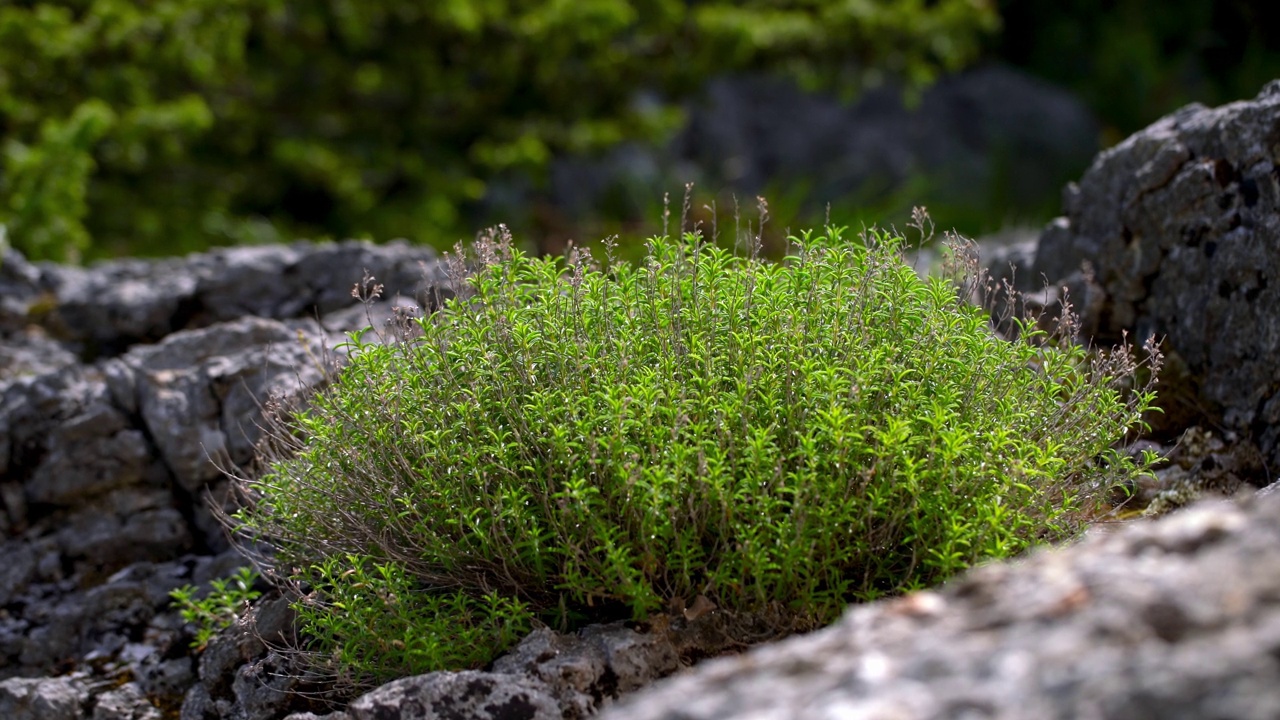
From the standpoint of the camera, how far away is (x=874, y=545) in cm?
330

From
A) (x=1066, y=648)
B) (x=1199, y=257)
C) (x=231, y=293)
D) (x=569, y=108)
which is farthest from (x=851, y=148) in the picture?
(x=1066, y=648)

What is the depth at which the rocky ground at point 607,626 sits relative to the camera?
6.14ft

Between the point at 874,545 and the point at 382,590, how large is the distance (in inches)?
52.5

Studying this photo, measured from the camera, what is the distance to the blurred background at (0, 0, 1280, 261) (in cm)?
1013

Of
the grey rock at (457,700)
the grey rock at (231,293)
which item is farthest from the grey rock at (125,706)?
the grey rock at (231,293)

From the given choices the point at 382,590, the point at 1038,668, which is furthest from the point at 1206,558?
the point at 382,590

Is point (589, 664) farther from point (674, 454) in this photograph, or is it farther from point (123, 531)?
point (123, 531)

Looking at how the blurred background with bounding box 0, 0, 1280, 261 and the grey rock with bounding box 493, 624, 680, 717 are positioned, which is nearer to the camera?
the grey rock with bounding box 493, 624, 680, 717

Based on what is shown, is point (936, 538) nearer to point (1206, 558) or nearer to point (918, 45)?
point (1206, 558)

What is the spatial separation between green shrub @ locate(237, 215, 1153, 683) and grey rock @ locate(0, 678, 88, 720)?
3.38 ft

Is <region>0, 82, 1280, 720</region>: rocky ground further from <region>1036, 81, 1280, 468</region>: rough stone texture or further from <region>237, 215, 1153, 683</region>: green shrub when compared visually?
<region>237, 215, 1153, 683</region>: green shrub

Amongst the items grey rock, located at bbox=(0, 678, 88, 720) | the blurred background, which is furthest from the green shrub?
the blurred background

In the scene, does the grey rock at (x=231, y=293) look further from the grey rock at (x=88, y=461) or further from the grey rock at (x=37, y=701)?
the grey rock at (x=37, y=701)

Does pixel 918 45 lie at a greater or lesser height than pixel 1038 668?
greater
